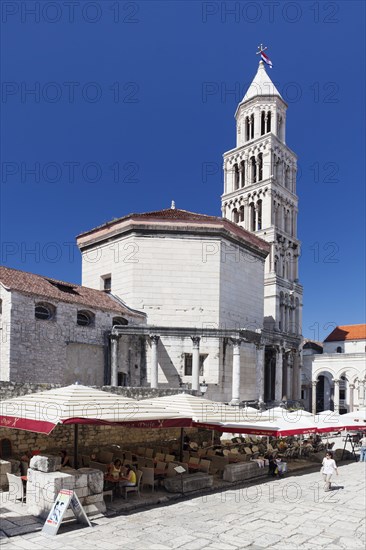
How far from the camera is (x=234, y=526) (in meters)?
11.3

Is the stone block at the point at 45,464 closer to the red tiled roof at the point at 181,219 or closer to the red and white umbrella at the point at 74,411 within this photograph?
the red and white umbrella at the point at 74,411

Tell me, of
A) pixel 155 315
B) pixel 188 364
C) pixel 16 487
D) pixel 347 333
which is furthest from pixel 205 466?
pixel 347 333

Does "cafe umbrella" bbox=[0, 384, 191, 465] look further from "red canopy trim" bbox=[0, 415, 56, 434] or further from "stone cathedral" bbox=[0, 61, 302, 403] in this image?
"stone cathedral" bbox=[0, 61, 302, 403]

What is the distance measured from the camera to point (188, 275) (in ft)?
118

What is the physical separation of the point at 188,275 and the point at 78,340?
10661mm

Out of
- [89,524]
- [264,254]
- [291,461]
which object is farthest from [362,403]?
[89,524]

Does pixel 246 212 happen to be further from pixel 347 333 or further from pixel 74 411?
pixel 74 411

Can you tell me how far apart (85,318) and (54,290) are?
2.75 m

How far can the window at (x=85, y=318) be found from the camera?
97.1ft

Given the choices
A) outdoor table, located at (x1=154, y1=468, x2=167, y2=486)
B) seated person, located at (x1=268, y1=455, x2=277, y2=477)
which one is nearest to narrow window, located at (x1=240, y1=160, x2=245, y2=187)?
seated person, located at (x1=268, y1=455, x2=277, y2=477)

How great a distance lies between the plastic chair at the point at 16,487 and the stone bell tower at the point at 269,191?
46.6m

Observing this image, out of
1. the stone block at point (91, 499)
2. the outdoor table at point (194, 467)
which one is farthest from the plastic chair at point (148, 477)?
the stone block at point (91, 499)

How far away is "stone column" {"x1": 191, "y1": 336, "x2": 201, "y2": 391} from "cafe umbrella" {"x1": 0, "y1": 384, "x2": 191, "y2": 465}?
17.7 m

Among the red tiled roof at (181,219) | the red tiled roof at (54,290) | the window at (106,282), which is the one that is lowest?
the red tiled roof at (54,290)
